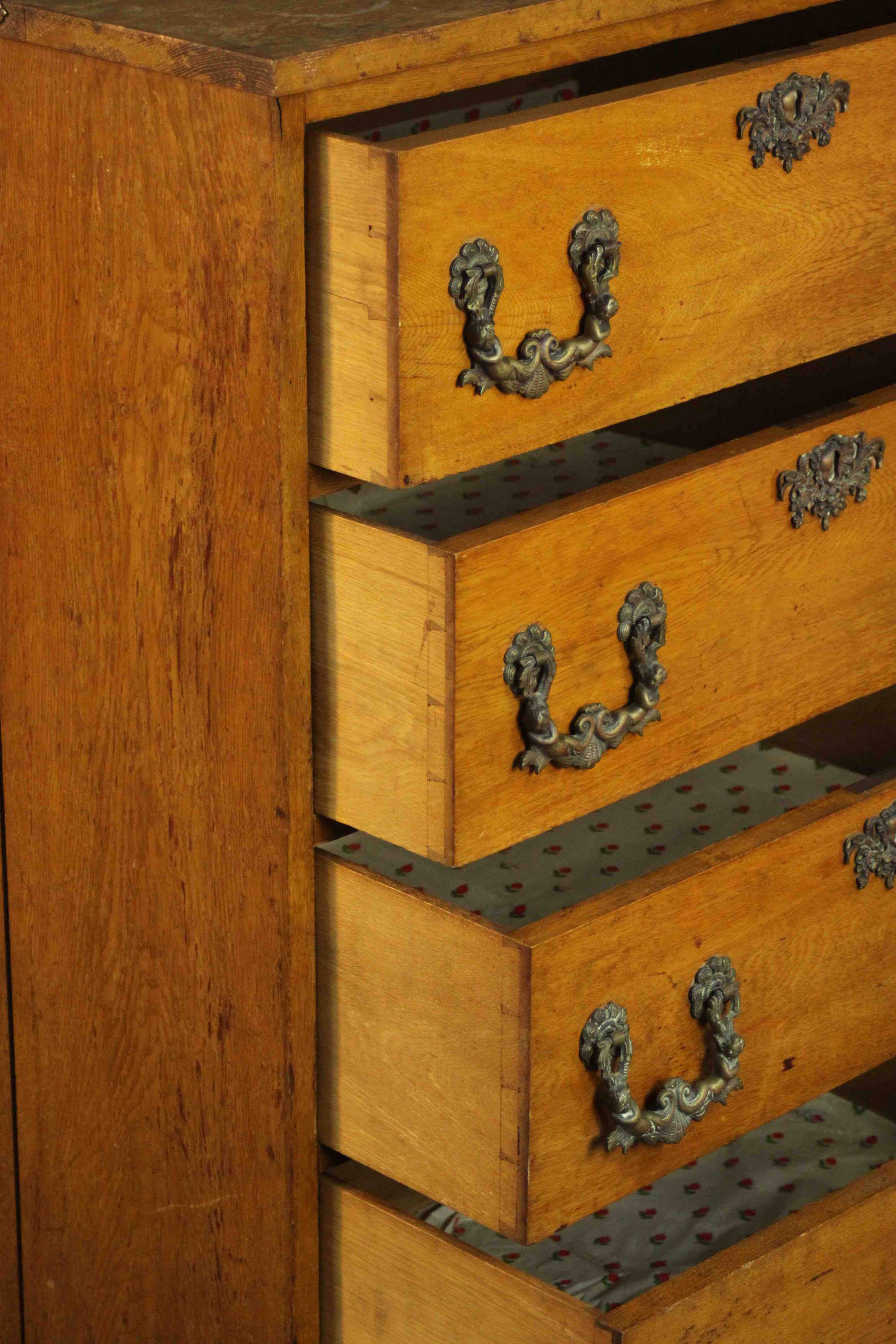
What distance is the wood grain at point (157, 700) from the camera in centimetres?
113

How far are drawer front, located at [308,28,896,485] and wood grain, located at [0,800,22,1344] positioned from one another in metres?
0.41

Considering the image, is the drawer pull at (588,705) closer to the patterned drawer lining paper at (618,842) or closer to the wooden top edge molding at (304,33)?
the patterned drawer lining paper at (618,842)

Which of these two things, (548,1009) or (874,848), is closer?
(548,1009)

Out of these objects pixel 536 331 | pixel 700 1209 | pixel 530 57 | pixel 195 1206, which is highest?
pixel 530 57

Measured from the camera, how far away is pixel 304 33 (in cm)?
110

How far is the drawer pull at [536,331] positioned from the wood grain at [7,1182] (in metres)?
0.44

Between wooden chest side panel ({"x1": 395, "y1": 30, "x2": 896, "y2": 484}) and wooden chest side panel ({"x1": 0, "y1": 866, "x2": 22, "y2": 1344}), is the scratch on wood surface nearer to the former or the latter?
wooden chest side panel ({"x1": 0, "y1": 866, "x2": 22, "y2": 1344})

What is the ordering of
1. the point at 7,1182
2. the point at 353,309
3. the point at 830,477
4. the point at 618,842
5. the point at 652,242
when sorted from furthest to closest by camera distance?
the point at 618,842, the point at 7,1182, the point at 830,477, the point at 652,242, the point at 353,309

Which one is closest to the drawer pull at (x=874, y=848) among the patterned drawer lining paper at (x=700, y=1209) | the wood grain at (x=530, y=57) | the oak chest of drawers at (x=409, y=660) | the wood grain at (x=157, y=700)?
the oak chest of drawers at (x=409, y=660)

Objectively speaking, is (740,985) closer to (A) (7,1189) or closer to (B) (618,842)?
(B) (618,842)

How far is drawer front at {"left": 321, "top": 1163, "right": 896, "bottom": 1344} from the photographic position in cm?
A: 124

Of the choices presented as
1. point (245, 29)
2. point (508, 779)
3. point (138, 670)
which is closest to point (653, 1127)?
point (508, 779)

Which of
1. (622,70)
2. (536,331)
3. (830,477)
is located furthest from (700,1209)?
(622,70)

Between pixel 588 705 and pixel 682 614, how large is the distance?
85 millimetres
